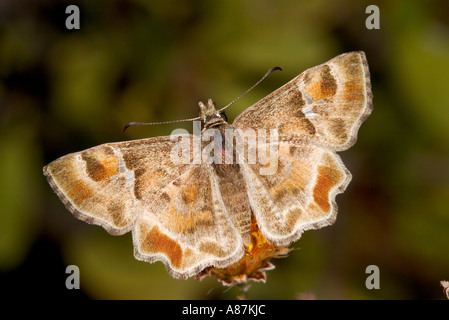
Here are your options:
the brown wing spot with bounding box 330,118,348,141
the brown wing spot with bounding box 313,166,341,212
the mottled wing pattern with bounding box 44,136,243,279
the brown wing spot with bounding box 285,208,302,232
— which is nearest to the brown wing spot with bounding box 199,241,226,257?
the mottled wing pattern with bounding box 44,136,243,279

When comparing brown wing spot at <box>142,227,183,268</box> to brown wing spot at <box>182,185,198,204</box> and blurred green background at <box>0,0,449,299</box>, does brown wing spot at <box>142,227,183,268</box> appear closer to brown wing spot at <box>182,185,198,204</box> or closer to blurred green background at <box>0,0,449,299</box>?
brown wing spot at <box>182,185,198,204</box>

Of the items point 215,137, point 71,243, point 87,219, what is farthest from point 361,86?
point 71,243

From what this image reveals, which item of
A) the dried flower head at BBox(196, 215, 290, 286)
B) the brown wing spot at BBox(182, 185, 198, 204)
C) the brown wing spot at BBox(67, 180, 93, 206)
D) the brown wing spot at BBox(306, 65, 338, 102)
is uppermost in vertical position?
the brown wing spot at BBox(306, 65, 338, 102)

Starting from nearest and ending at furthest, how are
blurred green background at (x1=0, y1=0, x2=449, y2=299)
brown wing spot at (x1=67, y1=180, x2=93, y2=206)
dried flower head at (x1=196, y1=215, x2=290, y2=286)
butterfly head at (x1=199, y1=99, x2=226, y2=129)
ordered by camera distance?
1. brown wing spot at (x1=67, y1=180, x2=93, y2=206)
2. butterfly head at (x1=199, y1=99, x2=226, y2=129)
3. dried flower head at (x1=196, y1=215, x2=290, y2=286)
4. blurred green background at (x1=0, y1=0, x2=449, y2=299)

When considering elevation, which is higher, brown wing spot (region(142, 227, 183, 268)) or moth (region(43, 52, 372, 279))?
moth (region(43, 52, 372, 279))

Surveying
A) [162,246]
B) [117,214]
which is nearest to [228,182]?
[162,246]

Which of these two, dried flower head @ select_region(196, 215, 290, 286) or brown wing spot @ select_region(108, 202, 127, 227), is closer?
brown wing spot @ select_region(108, 202, 127, 227)

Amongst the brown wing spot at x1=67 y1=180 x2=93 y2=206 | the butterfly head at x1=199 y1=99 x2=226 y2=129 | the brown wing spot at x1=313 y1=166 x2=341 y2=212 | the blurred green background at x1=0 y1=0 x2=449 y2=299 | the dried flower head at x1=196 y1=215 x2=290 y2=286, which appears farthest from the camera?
the blurred green background at x1=0 y1=0 x2=449 y2=299
